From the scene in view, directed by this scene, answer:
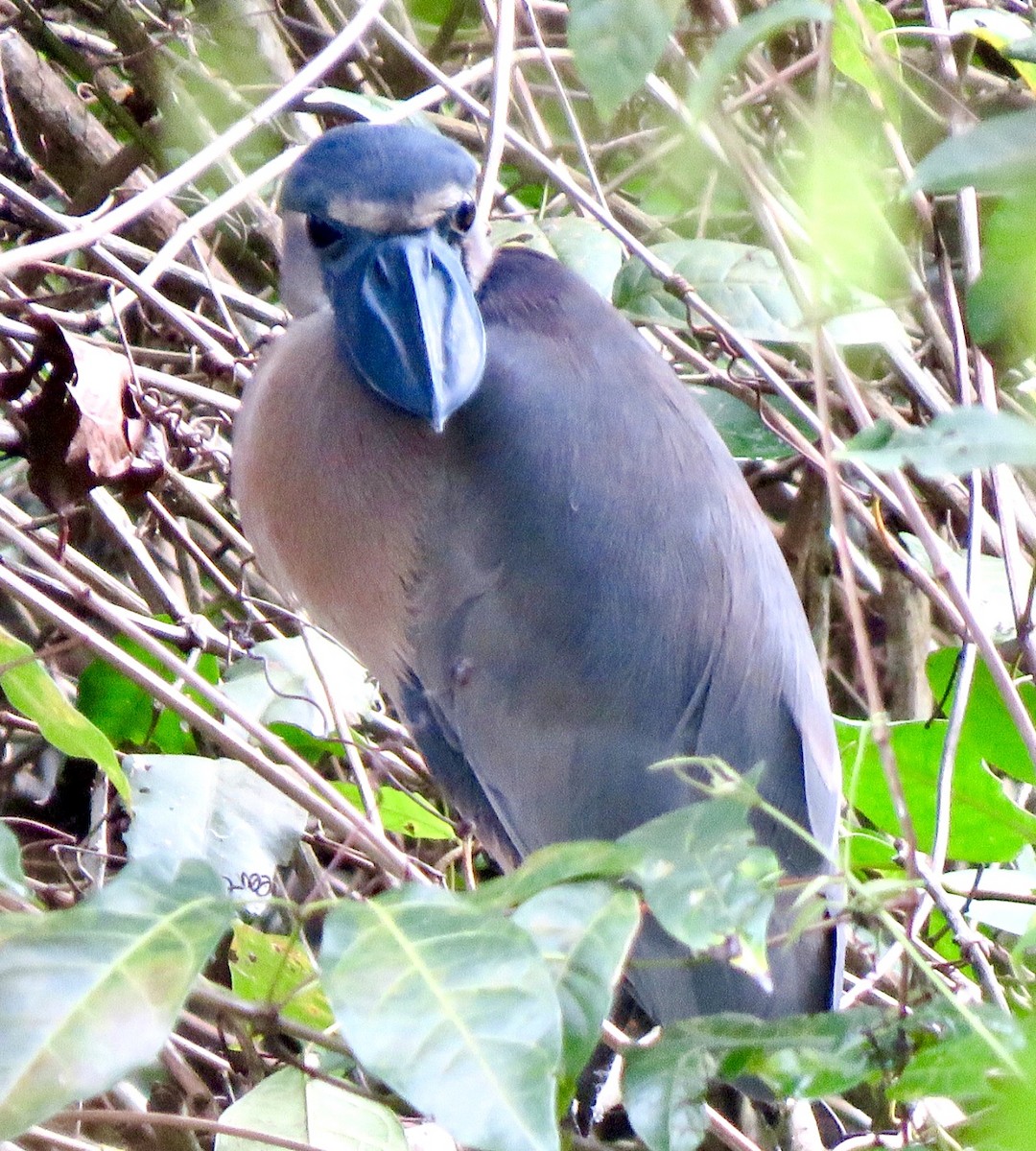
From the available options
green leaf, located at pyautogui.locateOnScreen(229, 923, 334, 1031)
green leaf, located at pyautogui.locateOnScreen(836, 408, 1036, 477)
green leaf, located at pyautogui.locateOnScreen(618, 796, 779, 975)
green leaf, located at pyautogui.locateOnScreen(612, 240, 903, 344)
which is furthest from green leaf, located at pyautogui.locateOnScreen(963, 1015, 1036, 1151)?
green leaf, located at pyautogui.locateOnScreen(612, 240, 903, 344)

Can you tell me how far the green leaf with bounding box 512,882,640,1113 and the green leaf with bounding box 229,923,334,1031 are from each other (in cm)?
52

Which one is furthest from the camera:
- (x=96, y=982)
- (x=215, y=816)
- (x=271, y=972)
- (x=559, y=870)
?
(x=215, y=816)

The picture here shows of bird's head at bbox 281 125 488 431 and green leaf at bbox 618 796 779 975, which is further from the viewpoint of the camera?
bird's head at bbox 281 125 488 431

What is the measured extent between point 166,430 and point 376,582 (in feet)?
1.06

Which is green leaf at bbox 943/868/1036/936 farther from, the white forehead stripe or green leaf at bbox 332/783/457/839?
the white forehead stripe

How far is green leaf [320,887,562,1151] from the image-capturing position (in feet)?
2.07

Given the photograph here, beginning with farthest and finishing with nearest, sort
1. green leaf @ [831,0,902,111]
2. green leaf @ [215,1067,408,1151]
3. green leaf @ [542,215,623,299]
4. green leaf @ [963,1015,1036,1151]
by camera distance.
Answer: green leaf @ [542,215,623,299] < green leaf @ [831,0,902,111] < green leaf @ [215,1067,408,1151] < green leaf @ [963,1015,1036,1151]

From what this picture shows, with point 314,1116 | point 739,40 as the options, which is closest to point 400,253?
point 739,40

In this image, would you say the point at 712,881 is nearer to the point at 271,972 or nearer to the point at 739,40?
the point at 739,40

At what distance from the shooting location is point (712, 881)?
2.52 ft

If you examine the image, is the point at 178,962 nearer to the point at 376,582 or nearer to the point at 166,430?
the point at 376,582

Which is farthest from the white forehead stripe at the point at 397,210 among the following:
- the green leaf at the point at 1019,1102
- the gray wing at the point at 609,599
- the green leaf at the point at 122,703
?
the green leaf at the point at 1019,1102

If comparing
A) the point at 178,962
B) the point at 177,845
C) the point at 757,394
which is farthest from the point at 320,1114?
the point at 757,394

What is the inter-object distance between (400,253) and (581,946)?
0.85m
